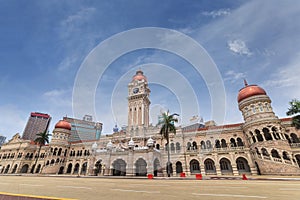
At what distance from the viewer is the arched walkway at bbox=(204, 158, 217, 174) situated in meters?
31.7

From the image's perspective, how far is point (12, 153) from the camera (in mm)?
52438

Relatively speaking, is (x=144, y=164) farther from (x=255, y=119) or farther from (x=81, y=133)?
(x=81, y=133)

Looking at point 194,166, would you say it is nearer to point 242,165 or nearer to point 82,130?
point 242,165

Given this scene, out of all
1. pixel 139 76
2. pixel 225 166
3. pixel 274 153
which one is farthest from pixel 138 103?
pixel 274 153

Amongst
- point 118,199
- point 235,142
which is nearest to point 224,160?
point 235,142

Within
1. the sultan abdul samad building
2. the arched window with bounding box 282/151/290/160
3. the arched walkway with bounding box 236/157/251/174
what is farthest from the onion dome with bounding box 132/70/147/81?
the arched window with bounding box 282/151/290/160

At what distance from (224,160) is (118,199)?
1246 inches

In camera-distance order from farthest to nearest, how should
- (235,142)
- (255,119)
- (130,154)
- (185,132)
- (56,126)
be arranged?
(56,126)
(185,132)
(235,142)
(255,119)
(130,154)

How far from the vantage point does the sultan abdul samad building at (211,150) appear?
26.6 metres

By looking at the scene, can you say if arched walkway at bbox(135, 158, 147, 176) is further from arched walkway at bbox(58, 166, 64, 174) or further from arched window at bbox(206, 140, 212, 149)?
arched walkway at bbox(58, 166, 64, 174)

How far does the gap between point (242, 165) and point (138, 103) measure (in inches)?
1204

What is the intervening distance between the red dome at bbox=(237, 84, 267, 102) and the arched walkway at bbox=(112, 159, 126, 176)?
98.4ft

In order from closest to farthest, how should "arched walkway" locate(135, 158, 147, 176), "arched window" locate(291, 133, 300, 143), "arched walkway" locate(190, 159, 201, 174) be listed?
"arched walkway" locate(135, 158, 147, 176) < "arched window" locate(291, 133, 300, 143) < "arched walkway" locate(190, 159, 201, 174)

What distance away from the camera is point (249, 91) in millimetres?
33250
